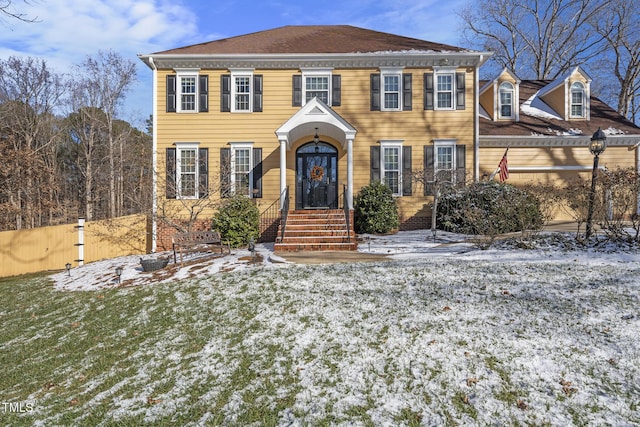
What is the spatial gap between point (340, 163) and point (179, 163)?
19.7 feet

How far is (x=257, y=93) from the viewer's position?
12.7m

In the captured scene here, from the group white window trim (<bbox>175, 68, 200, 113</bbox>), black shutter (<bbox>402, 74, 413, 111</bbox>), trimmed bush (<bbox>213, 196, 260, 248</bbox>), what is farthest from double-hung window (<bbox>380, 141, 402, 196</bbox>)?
white window trim (<bbox>175, 68, 200, 113</bbox>)

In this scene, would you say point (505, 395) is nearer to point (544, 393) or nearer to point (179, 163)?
point (544, 393)


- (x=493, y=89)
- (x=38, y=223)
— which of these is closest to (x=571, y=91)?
(x=493, y=89)

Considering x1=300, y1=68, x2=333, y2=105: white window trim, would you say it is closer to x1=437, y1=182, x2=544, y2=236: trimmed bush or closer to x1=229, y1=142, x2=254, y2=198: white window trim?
x1=229, y1=142, x2=254, y2=198: white window trim

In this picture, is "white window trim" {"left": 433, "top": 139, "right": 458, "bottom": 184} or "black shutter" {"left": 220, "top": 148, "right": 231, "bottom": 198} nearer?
"black shutter" {"left": 220, "top": 148, "right": 231, "bottom": 198}

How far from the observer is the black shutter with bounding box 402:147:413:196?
1270cm

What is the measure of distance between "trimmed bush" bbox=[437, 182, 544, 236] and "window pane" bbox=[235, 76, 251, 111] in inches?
315

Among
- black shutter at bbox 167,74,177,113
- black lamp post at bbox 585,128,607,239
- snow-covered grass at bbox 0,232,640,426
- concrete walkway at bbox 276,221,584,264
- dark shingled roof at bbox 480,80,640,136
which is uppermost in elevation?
black shutter at bbox 167,74,177,113

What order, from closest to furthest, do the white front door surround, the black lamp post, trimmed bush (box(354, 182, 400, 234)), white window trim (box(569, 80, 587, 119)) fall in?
the black lamp post < the white front door surround < trimmed bush (box(354, 182, 400, 234)) < white window trim (box(569, 80, 587, 119))

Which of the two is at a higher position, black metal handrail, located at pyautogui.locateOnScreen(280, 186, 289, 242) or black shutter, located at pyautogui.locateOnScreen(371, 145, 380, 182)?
black shutter, located at pyautogui.locateOnScreen(371, 145, 380, 182)

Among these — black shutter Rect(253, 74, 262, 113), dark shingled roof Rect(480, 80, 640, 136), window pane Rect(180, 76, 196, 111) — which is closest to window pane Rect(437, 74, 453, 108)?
dark shingled roof Rect(480, 80, 640, 136)

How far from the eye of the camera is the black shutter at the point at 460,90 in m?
12.7

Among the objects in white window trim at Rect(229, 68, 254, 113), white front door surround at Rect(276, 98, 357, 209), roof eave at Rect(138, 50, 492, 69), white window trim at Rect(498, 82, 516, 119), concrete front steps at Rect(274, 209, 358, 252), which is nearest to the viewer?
concrete front steps at Rect(274, 209, 358, 252)
